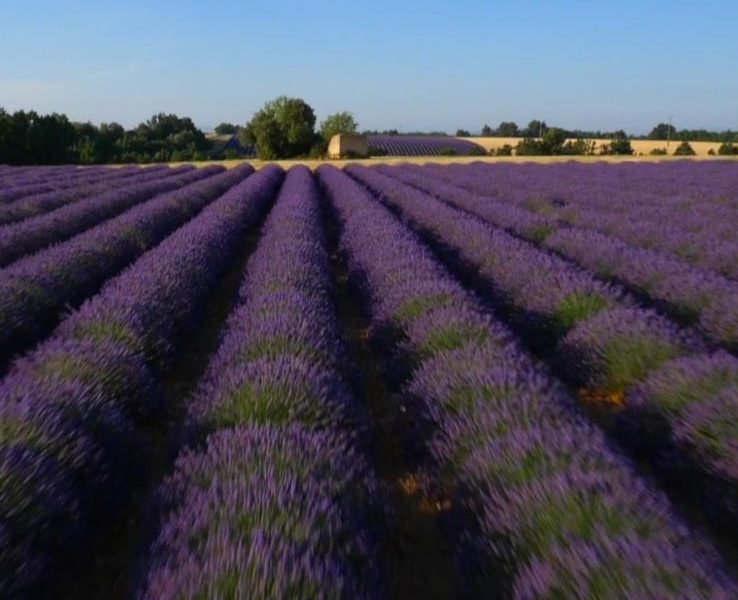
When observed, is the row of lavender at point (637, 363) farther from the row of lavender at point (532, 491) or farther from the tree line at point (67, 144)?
the tree line at point (67, 144)

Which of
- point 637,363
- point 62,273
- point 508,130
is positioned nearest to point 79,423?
point 637,363

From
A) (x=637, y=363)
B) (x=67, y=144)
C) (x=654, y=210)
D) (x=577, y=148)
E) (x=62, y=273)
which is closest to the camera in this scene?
(x=637, y=363)

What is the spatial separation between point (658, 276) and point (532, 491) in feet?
14.6

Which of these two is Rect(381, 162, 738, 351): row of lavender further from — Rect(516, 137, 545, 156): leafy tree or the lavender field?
Rect(516, 137, 545, 156): leafy tree

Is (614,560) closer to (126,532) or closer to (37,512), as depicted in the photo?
(37,512)

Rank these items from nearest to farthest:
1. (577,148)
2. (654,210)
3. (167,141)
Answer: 1. (654,210)
2. (577,148)
3. (167,141)

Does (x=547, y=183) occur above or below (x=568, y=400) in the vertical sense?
below

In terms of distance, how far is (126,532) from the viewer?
3.09 meters

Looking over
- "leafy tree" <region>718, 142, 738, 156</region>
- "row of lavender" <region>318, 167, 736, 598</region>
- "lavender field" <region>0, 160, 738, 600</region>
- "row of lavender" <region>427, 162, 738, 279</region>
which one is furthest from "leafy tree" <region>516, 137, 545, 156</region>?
"row of lavender" <region>318, 167, 736, 598</region>

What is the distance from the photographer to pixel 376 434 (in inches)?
159

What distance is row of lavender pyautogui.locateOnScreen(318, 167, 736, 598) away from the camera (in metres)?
1.89

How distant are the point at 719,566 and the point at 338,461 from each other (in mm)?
1295

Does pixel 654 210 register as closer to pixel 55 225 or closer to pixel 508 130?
pixel 55 225

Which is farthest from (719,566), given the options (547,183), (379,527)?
(547,183)
